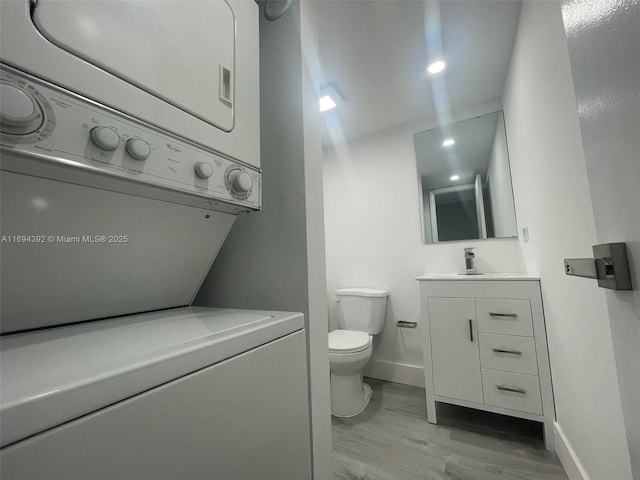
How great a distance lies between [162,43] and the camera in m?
0.57

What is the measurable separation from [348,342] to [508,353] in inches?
36.3

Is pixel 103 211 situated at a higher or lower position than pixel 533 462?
higher

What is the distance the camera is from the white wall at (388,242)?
6.92 feet

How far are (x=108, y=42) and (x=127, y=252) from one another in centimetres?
43

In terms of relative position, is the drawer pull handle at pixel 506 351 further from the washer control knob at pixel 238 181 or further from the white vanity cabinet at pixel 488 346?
the washer control knob at pixel 238 181

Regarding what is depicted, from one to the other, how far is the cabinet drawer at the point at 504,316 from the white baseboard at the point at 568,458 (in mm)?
460

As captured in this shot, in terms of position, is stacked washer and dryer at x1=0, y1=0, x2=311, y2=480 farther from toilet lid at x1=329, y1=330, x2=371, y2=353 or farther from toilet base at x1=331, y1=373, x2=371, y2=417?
toilet base at x1=331, y1=373, x2=371, y2=417

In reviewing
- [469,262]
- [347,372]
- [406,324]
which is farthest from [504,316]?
[347,372]

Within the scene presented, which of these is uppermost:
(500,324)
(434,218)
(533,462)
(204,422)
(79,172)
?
(434,218)

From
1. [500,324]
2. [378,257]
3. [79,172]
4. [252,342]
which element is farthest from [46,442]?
[378,257]

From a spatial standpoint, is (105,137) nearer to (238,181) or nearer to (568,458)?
(238,181)

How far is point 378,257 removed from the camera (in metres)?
2.37

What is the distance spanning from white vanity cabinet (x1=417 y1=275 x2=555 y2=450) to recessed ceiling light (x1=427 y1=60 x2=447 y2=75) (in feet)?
4.48

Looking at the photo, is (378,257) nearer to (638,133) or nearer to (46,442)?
(638,133)
